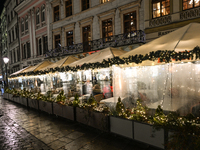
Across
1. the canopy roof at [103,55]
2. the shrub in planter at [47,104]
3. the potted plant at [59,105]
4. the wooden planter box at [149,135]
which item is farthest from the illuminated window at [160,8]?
the shrub in planter at [47,104]

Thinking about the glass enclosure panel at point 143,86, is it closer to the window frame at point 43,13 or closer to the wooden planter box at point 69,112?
the wooden planter box at point 69,112

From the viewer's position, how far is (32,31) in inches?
876

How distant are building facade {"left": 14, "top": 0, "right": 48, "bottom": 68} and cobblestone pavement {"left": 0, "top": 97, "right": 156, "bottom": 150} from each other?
15.5 metres

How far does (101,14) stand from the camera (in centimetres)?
1355

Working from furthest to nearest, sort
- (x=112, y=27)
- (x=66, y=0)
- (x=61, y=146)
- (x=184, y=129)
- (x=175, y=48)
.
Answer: (x=66, y=0) < (x=112, y=27) < (x=61, y=146) < (x=175, y=48) < (x=184, y=129)

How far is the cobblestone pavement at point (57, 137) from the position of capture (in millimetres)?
4367

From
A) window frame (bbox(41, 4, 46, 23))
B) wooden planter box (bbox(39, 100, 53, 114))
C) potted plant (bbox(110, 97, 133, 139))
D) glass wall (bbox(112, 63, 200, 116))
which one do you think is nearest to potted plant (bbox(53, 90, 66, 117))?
wooden planter box (bbox(39, 100, 53, 114))

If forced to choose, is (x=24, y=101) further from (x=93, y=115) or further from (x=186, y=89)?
(x=186, y=89)

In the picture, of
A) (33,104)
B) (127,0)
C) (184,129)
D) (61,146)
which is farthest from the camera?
(127,0)

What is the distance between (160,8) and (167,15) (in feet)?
2.74

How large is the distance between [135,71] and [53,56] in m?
12.1

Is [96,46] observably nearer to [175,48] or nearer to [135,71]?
[135,71]

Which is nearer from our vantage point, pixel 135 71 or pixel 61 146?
pixel 61 146

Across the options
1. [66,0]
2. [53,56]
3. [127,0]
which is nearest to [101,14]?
[127,0]
